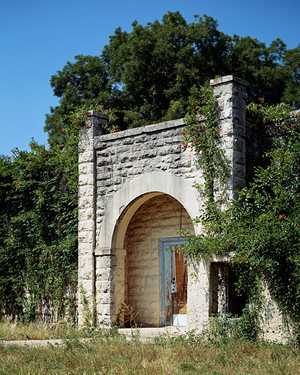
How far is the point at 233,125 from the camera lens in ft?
38.7

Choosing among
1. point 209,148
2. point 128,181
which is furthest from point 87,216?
point 209,148

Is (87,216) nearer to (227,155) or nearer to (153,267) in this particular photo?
(153,267)

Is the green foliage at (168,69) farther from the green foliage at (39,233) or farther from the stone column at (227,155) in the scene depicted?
the stone column at (227,155)

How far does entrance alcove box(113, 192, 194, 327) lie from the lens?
44.4 feet

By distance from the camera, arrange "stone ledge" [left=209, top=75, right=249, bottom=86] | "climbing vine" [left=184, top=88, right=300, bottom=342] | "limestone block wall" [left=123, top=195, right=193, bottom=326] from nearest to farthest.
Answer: "climbing vine" [left=184, top=88, right=300, bottom=342] < "stone ledge" [left=209, top=75, right=249, bottom=86] < "limestone block wall" [left=123, top=195, right=193, bottom=326]

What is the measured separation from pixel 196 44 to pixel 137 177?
11720 mm

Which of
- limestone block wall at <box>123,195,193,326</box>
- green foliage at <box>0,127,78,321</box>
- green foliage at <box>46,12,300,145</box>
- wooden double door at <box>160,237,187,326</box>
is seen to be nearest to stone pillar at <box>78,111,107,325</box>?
green foliage at <box>0,127,78,321</box>

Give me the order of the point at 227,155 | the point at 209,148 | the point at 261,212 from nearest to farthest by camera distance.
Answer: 1. the point at 261,212
2. the point at 227,155
3. the point at 209,148

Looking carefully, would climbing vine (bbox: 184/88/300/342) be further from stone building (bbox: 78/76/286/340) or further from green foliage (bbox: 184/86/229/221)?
stone building (bbox: 78/76/286/340)

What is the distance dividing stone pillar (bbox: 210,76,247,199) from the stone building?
0.32 metres

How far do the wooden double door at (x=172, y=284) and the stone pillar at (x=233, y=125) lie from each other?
242 centimetres

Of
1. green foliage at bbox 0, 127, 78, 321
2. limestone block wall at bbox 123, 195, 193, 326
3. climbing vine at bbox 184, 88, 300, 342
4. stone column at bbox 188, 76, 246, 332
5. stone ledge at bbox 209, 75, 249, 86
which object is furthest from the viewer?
green foliage at bbox 0, 127, 78, 321

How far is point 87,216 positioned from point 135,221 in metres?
1.05

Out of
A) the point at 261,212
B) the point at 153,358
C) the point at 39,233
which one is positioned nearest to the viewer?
the point at 153,358
